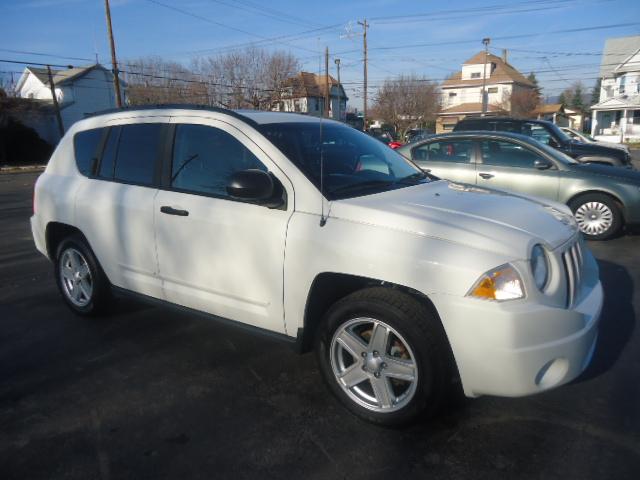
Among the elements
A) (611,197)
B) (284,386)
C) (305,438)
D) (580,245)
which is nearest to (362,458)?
(305,438)

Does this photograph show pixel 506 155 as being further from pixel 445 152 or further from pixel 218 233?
pixel 218 233

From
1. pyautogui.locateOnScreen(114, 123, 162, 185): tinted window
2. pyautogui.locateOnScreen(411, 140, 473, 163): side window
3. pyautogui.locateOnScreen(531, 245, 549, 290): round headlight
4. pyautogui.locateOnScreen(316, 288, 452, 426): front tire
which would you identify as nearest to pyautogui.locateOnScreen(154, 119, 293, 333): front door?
pyautogui.locateOnScreen(114, 123, 162, 185): tinted window

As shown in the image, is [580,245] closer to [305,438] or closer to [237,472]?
[305,438]

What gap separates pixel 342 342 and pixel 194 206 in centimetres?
139

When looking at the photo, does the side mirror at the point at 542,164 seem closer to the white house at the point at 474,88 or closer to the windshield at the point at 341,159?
the windshield at the point at 341,159

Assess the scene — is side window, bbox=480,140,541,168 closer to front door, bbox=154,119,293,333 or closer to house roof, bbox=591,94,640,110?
front door, bbox=154,119,293,333

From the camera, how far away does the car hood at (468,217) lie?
254 centimetres

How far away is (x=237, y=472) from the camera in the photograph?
8.12 feet

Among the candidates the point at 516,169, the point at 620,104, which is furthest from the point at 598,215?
the point at 620,104

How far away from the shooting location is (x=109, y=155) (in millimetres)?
4078

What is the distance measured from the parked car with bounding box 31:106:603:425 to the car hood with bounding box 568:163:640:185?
14.2ft

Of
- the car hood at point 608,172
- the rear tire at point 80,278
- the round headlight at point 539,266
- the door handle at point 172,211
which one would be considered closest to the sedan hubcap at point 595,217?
the car hood at point 608,172

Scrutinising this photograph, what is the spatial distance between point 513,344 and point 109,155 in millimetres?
3409

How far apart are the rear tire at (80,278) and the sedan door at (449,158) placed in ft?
16.6
